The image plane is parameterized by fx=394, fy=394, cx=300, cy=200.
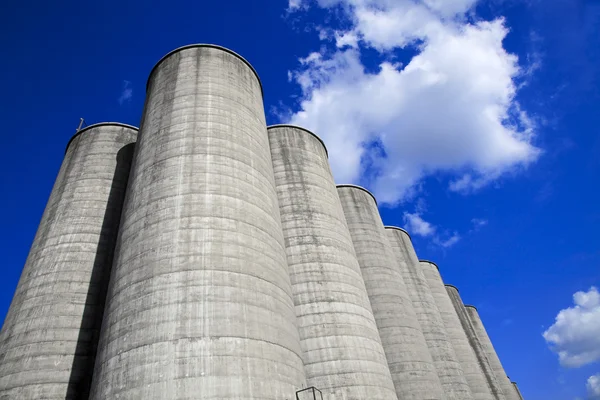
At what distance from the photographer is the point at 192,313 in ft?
34.8

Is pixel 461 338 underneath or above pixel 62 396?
above

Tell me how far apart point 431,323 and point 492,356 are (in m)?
23.6

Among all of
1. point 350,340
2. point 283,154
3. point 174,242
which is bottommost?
point 350,340

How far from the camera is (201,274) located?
11.3 m

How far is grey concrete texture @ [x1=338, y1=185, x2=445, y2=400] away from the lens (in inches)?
827

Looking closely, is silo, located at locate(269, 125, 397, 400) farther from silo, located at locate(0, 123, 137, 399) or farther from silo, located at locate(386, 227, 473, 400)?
silo, located at locate(386, 227, 473, 400)

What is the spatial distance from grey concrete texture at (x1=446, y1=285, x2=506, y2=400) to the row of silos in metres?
16.4

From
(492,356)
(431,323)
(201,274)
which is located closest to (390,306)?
(431,323)

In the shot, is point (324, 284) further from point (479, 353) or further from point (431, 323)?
point (479, 353)

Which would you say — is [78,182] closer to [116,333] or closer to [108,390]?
[116,333]

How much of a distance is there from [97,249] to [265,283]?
350 inches

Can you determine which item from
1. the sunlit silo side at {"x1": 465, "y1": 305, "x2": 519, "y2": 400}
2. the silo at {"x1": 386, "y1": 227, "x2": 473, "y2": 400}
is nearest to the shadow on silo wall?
the silo at {"x1": 386, "y1": 227, "x2": 473, "y2": 400}

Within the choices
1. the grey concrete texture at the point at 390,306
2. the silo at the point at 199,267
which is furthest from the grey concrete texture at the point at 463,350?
the silo at the point at 199,267

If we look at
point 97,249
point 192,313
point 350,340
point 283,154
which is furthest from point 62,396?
point 283,154
